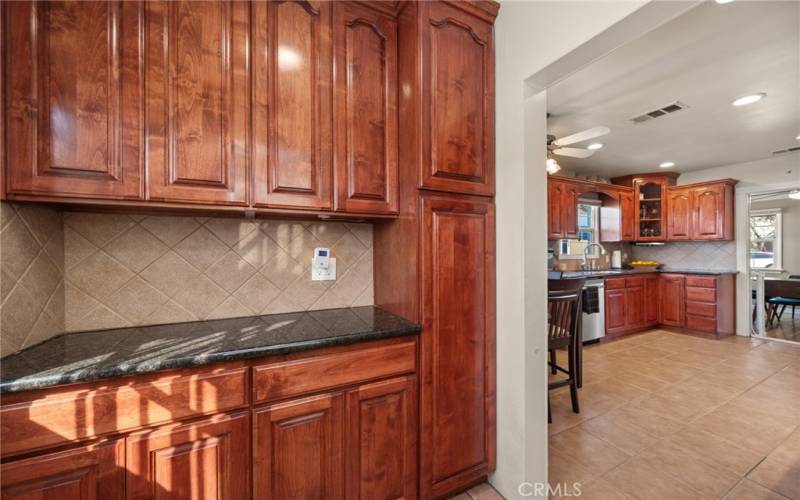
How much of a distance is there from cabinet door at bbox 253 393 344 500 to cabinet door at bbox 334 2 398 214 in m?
0.89

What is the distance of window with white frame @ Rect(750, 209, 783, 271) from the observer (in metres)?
5.34

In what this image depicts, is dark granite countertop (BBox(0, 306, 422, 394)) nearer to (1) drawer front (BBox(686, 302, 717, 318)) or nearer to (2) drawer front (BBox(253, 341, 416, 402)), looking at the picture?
(2) drawer front (BBox(253, 341, 416, 402))

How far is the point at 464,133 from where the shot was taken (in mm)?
1544

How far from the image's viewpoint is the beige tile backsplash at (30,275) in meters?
1.04

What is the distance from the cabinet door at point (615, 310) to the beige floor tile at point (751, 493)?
2.83 metres

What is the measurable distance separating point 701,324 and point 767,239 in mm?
2596

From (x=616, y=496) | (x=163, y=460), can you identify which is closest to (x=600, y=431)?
(x=616, y=496)

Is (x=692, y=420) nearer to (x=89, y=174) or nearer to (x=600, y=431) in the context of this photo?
(x=600, y=431)

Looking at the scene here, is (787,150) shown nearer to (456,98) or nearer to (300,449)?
(456,98)

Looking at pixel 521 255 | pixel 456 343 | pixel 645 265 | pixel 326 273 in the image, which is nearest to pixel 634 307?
pixel 645 265

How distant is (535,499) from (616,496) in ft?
1.72

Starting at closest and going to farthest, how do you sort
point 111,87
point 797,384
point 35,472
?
point 35,472 → point 111,87 → point 797,384

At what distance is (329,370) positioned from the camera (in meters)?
1.26

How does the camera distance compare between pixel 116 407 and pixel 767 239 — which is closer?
pixel 116 407
